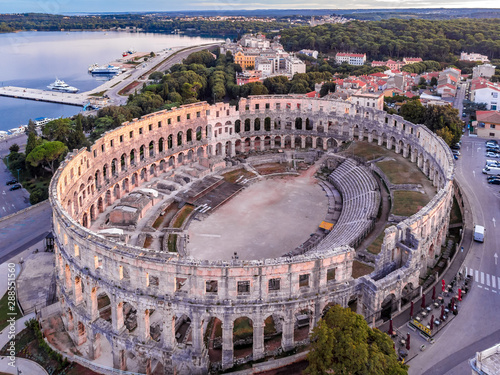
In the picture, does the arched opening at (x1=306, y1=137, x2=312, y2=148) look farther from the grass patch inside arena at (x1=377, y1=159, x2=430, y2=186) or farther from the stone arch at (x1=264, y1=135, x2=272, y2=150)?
the grass patch inside arena at (x1=377, y1=159, x2=430, y2=186)

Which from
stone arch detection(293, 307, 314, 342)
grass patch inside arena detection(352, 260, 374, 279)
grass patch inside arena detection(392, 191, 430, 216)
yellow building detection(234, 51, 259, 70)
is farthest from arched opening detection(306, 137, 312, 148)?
yellow building detection(234, 51, 259, 70)

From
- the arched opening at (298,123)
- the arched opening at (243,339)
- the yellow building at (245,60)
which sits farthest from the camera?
the yellow building at (245,60)

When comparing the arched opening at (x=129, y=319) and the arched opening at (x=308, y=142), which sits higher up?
the arched opening at (x=308, y=142)

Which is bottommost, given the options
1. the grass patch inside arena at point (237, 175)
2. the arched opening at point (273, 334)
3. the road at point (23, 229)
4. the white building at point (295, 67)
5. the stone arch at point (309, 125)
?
the road at point (23, 229)

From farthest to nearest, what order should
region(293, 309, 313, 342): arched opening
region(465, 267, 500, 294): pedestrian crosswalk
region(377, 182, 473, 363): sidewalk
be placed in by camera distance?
region(465, 267, 500, 294): pedestrian crosswalk → region(293, 309, 313, 342): arched opening → region(377, 182, 473, 363): sidewalk

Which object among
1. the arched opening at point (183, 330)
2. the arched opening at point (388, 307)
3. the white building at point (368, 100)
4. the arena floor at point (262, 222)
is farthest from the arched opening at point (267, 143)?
the arched opening at point (183, 330)

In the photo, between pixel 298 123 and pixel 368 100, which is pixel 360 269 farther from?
pixel 368 100

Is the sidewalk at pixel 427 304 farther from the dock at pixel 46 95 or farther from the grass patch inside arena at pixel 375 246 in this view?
the dock at pixel 46 95

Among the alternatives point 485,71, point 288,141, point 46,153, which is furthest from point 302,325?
point 485,71

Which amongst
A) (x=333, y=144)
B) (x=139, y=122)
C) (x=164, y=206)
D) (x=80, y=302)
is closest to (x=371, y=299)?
(x=80, y=302)
